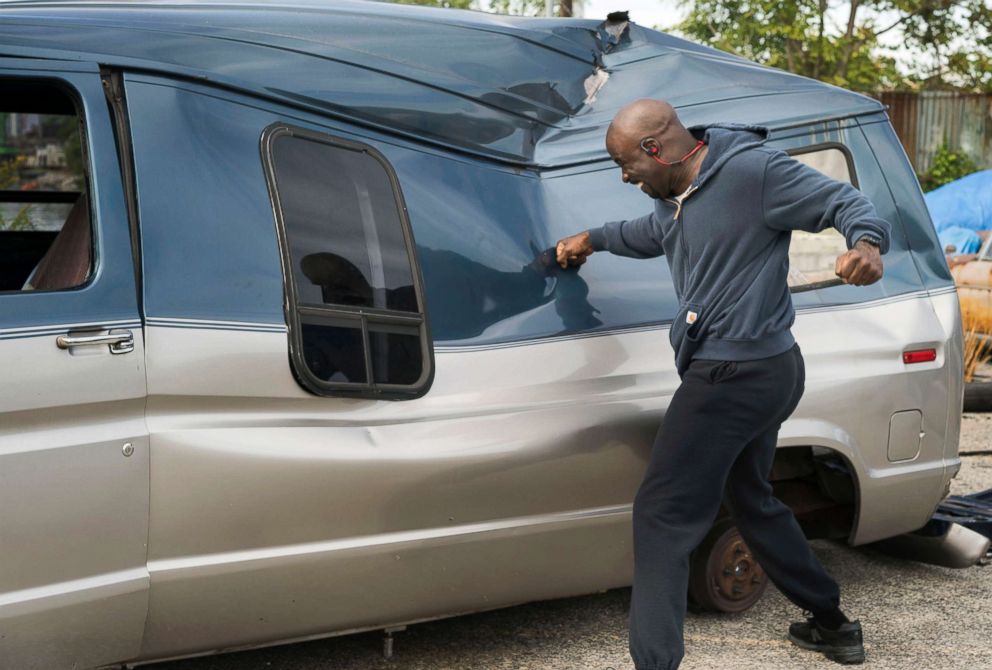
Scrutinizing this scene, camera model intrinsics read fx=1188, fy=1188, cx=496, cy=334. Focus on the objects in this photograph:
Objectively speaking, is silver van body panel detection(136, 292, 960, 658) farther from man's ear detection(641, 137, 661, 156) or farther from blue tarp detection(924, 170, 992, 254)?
blue tarp detection(924, 170, 992, 254)

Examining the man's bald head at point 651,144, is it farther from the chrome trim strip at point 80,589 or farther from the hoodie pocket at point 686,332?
the chrome trim strip at point 80,589

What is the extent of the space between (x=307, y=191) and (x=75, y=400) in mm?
848

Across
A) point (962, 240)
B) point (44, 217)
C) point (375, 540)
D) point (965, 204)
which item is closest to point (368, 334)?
point (375, 540)

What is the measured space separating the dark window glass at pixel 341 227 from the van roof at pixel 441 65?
0.52 feet

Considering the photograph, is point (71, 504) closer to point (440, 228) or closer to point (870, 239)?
point (440, 228)

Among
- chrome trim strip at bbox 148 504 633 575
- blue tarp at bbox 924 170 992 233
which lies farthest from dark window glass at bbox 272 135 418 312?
blue tarp at bbox 924 170 992 233

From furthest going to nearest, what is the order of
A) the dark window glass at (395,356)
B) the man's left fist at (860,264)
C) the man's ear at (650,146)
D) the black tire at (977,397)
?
1. the black tire at (977,397)
2. the man's ear at (650,146)
3. the dark window glass at (395,356)
4. the man's left fist at (860,264)

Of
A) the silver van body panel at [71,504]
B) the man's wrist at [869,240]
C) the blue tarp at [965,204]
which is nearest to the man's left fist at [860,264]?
the man's wrist at [869,240]

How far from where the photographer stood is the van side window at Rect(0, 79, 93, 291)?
3.10 m

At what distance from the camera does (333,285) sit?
3201 millimetres

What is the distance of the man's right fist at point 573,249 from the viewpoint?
367cm

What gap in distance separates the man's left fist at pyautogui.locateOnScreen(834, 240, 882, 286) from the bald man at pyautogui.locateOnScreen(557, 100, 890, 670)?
17 cm

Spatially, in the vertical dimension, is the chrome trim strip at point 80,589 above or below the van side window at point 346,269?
below

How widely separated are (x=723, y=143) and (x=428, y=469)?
125cm
